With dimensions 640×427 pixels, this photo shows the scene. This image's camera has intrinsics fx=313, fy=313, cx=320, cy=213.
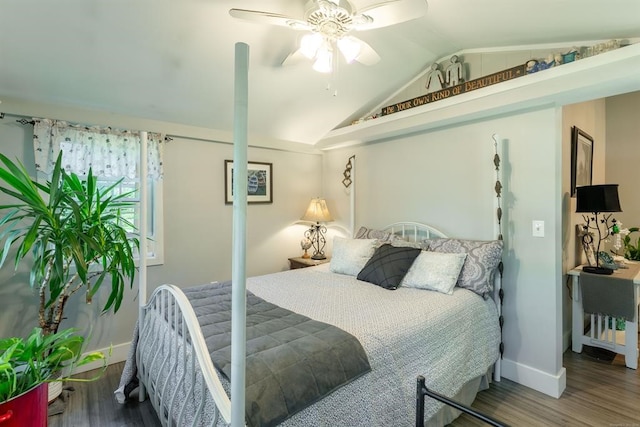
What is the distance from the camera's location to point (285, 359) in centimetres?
131

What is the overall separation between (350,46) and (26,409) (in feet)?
7.07

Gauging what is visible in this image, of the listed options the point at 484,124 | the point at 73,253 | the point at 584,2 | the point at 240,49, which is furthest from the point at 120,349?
the point at 584,2

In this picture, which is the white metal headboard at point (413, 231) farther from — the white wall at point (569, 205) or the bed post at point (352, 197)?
the white wall at point (569, 205)

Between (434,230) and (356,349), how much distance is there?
1830 millimetres

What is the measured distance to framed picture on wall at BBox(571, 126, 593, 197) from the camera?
9.88 ft

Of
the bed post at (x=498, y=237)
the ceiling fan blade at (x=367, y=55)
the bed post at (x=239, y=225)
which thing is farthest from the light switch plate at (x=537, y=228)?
the bed post at (x=239, y=225)

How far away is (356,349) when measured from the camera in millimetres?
1485

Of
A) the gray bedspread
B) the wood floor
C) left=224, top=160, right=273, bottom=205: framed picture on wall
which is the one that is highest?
left=224, top=160, right=273, bottom=205: framed picture on wall

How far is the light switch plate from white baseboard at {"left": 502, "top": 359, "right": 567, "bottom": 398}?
1.02 metres

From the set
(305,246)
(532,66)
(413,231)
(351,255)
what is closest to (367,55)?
(532,66)

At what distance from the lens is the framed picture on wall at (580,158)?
3012 mm

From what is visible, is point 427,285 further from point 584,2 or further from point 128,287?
point 128,287

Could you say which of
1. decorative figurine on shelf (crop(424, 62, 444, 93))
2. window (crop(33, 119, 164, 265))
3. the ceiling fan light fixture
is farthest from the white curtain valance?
decorative figurine on shelf (crop(424, 62, 444, 93))

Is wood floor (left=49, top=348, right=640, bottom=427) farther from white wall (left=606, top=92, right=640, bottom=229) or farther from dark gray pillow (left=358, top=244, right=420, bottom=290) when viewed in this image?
white wall (left=606, top=92, right=640, bottom=229)
